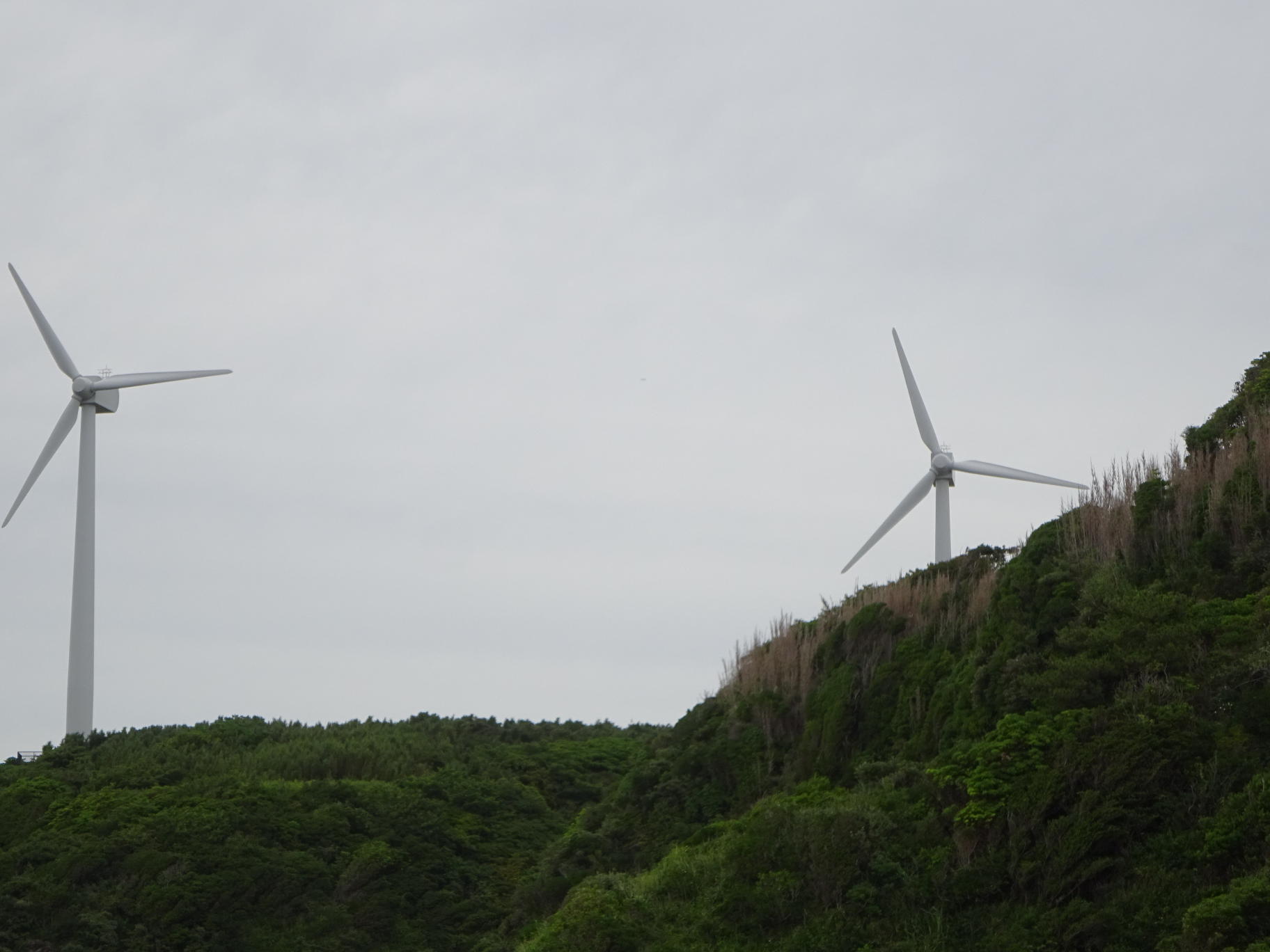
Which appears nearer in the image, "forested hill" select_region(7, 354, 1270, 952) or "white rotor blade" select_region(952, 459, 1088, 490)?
"forested hill" select_region(7, 354, 1270, 952)

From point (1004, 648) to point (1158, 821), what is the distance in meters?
4.55

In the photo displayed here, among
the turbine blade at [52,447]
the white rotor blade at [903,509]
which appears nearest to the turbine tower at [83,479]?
the turbine blade at [52,447]

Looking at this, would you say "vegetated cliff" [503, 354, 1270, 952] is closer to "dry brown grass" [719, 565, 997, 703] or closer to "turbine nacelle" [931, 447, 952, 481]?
"dry brown grass" [719, 565, 997, 703]

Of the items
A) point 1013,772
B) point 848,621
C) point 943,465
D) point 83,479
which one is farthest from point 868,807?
point 83,479

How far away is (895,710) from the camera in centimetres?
2450

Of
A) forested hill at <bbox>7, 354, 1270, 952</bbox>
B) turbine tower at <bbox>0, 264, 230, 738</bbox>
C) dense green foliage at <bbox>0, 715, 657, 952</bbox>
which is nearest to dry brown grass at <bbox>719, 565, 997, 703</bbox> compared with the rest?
forested hill at <bbox>7, 354, 1270, 952</bbox>

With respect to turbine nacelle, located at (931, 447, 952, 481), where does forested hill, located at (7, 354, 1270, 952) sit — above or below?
below

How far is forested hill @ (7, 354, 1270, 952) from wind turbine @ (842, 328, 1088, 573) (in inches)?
449

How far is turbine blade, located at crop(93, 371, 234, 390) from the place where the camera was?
46.2 metres

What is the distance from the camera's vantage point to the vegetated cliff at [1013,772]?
53.6ft

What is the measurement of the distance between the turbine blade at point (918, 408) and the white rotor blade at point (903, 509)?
3.50 feet

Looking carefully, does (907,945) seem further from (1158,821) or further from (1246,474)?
(1246,474)

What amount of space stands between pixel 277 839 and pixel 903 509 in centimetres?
1867

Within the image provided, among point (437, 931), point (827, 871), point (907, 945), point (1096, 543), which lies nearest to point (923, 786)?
point (827, 871)
